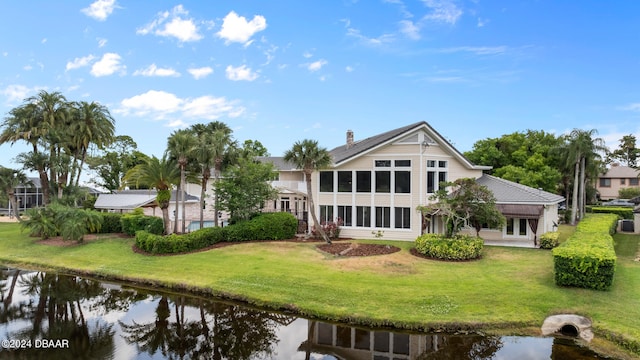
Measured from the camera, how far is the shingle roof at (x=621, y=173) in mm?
62812

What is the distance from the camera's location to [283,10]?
848 inches

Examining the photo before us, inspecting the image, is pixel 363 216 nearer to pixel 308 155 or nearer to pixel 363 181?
pixel 363 181

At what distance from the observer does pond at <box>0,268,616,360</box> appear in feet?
34.8

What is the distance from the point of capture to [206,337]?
11680mm

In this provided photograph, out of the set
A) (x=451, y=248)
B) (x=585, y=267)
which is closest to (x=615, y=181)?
(x=451, y=248)

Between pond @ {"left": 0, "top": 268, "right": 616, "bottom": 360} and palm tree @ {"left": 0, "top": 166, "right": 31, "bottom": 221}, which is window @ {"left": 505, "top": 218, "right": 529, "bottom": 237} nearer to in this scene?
pond @ {"left": 0, "top": 268, "right": 616, "bottom": 360}

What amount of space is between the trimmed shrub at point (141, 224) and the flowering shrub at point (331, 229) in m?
10.8

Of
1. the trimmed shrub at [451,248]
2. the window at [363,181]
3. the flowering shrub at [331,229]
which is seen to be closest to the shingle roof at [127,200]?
the flowering shrub at [331,229]

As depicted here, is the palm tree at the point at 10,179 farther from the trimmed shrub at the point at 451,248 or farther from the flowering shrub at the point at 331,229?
the trimmed shrub at the point at 451,248

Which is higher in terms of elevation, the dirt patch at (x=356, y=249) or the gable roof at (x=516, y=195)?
the gable roof at (x=516, y=195)

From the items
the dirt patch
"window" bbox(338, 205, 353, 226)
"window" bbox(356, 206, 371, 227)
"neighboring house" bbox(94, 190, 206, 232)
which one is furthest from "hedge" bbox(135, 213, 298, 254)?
"neighboring house" bbox(94, 190, 206, 232)

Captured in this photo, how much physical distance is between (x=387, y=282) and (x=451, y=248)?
19.9 ft

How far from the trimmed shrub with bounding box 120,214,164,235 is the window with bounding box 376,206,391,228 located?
49.8ft

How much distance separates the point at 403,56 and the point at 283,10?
330 inches
